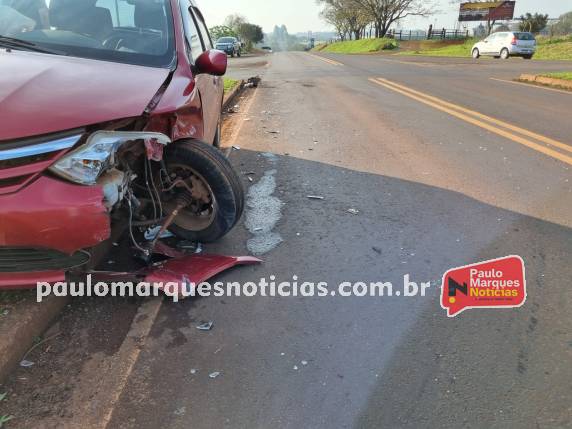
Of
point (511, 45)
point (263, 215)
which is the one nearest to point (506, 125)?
point (263, 215)

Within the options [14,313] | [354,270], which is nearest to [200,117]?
[354,270]

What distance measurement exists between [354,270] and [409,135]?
15.4 ft

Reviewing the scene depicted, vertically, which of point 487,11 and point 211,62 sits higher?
point 487,11

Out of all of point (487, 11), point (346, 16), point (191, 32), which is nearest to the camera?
point (191, 32)

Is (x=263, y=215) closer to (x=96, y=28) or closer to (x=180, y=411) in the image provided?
(x=96, y=28)

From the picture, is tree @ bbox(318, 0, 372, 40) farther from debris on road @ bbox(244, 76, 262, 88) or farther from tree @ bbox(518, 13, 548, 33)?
debris on road @ bbox(244, 76, 262, 88)

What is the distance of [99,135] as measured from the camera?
242cm

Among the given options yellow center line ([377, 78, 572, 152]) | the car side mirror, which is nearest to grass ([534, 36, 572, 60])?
yellow center line ([377, 78, 572, 152])

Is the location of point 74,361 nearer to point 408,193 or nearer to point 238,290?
point 238,290

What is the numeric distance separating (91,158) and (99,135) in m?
0.14

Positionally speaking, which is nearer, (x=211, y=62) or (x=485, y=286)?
(x=485, y=286)

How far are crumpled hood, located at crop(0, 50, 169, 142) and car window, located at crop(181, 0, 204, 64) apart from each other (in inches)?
43.4

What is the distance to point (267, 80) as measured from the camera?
1698cm

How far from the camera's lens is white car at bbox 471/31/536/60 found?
27.5 metres
